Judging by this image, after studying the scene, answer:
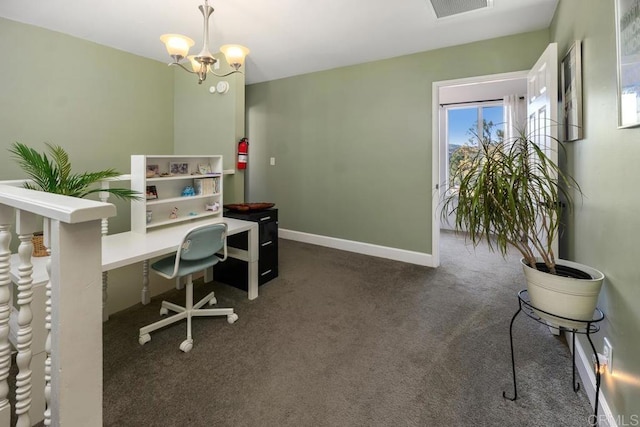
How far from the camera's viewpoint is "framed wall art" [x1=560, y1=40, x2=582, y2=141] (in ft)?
6.07

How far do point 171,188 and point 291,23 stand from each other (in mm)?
1890

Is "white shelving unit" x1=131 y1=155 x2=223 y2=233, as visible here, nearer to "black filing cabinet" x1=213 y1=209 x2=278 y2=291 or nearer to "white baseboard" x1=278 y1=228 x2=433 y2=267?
"black filing cabinet" x1=213 y1=209 x2=278 y2=291

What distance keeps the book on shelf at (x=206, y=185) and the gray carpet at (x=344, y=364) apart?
96 cm

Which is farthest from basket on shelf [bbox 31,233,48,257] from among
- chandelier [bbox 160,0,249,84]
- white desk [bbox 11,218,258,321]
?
chandelier [bbox 160,0,249,84]

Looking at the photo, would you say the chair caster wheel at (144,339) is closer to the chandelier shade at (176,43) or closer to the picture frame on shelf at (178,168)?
the picture frame on shelf at (178,168)

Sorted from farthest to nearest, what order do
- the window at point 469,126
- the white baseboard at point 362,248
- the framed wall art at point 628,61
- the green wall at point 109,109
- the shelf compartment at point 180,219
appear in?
the window at point 469,126, the white baseboard at point 362,248, the green wall at point 109,109, the shelf compartment at point 180,219, the framed wall art at point 628,61

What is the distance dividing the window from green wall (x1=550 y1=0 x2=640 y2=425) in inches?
151

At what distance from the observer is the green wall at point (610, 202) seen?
3.93ft

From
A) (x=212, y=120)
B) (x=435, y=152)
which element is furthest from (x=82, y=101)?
(x=435, y=152)

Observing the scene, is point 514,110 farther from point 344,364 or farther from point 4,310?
point 4,310

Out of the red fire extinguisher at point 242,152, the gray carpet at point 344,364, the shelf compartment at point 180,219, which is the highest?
the red fire extinguisher at point 242,152

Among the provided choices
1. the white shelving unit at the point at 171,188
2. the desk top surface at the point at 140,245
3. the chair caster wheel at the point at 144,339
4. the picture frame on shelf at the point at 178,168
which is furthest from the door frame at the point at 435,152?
the chair caster wheel at the point at 144,339

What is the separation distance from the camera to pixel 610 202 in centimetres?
143

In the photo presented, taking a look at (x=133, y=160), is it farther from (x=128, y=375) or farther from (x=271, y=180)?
(x=271, y=180)
